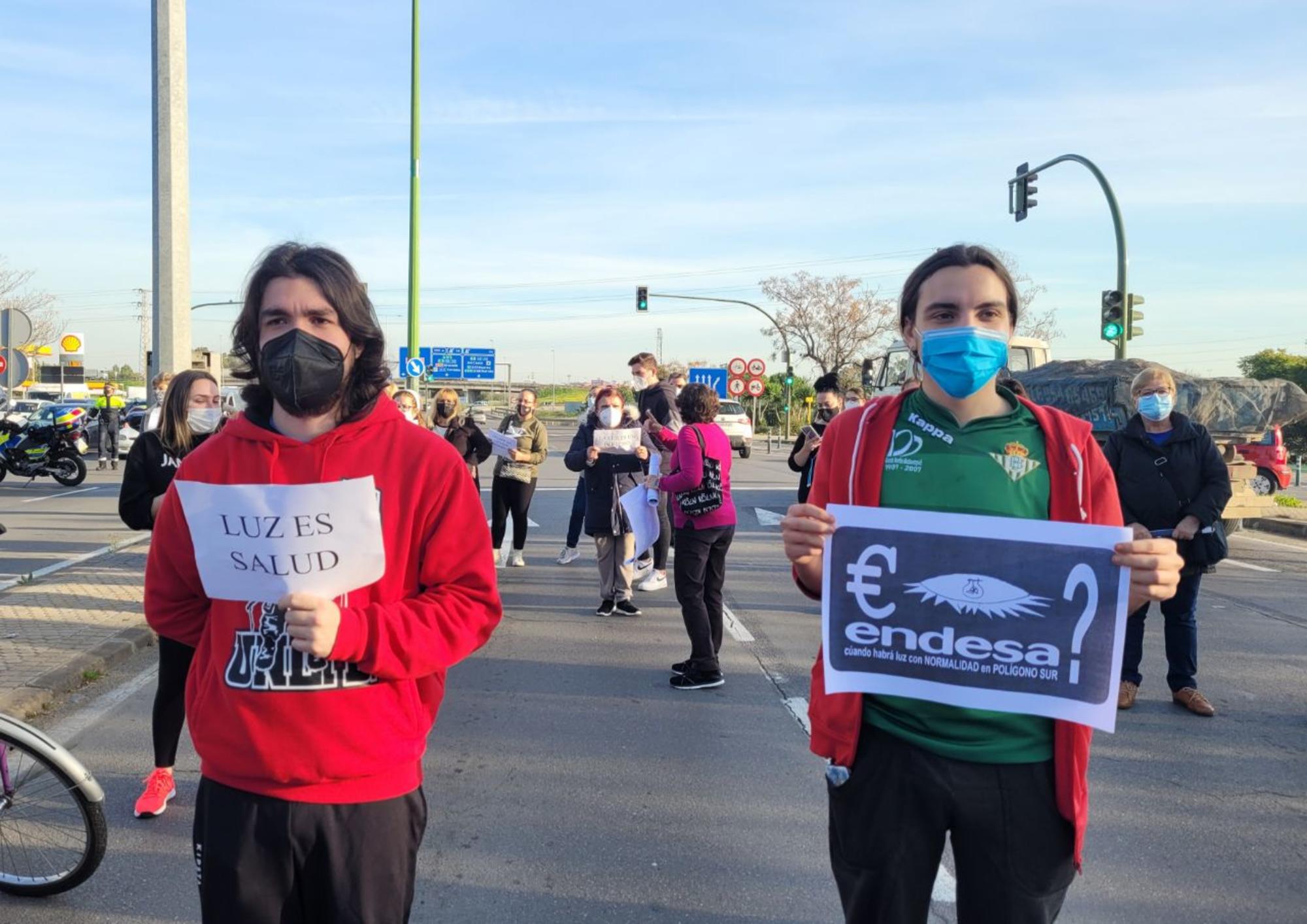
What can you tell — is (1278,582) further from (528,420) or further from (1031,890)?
(1031,890)

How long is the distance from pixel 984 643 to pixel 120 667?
6.73 m

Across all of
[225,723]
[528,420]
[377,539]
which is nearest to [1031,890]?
[377,539]

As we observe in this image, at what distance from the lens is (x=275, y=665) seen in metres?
2.19

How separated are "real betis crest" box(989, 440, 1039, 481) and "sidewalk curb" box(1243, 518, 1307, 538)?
53.5 feet

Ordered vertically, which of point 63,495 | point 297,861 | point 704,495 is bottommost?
point 63,495

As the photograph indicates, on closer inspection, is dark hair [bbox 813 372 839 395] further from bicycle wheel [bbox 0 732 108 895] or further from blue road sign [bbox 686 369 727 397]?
blue road sign [bbox 686 369 727 397]

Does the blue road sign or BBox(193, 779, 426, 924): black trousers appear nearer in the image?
BBox(193, 779, 426, 924): black trousers

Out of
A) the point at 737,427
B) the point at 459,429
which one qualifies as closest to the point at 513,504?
the point at 459,429

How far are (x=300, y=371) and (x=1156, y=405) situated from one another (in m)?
5.30

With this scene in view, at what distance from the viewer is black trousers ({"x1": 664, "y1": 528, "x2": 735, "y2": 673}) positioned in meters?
6.86

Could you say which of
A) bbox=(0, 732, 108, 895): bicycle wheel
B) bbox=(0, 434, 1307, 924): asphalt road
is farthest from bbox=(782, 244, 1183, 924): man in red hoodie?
bbox=(0, 732, 108, 895): bicycle wheel

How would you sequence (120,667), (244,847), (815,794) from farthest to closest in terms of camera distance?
(120,667)
(815,794)
(244,847)

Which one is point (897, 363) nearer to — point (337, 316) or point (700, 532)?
point (700, 532)

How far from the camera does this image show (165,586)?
7.91ft
